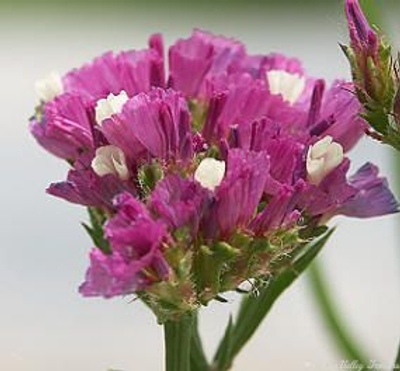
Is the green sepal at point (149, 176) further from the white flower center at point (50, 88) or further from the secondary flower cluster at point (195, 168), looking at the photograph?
the white flower center at point (50, 88)

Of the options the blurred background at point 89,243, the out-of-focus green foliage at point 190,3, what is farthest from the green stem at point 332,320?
the out-of-focus green foliage at point 190,3

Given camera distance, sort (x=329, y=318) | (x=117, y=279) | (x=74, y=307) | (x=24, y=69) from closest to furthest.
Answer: (x=117, y=279) → (x=329, y=318) → (x=74, y=307) → (x=24, y=69)

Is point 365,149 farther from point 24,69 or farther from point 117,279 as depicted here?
point 117,279

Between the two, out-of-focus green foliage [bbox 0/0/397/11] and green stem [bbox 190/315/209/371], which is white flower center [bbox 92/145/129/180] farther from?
out-of-focus green foliage [bbox 0/0/397/11]

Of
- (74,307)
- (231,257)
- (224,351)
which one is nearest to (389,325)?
(74,307)

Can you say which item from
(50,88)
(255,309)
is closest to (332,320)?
(255,309)

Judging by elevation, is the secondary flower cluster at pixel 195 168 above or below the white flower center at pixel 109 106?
below
